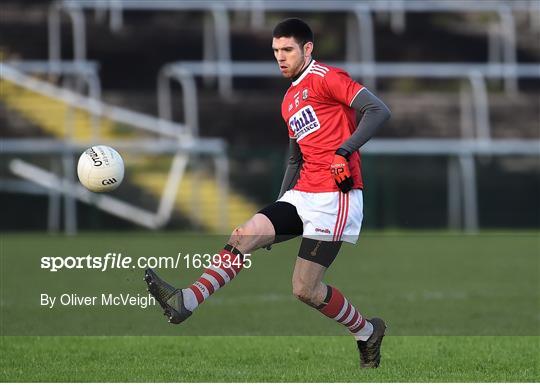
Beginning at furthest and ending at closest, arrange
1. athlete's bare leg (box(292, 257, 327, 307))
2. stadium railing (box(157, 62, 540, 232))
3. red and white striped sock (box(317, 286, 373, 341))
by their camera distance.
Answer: stadium railing (box(157, 62, 540, 232)) < red and white striped sock (box(317, 286, 373, 341)) < athlete's bare leg (box(292, 257, 327, 307))

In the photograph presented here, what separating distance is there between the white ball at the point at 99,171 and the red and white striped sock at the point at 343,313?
1.65 metres

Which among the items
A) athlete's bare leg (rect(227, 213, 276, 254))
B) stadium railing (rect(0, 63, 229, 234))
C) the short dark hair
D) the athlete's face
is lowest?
stadium railing (rect(0, 63, 229, 234))

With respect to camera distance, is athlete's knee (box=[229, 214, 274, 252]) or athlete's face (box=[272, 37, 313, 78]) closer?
athlete's knee (box=[229, 214, 274, 252])

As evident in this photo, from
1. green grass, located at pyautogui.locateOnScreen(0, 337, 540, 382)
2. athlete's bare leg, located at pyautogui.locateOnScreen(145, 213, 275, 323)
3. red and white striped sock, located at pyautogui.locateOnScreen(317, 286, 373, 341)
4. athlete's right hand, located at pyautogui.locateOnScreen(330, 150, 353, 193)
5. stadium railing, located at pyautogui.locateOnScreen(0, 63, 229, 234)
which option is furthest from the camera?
stadium railing, located at pyautogui.locateOnScreen(0, 63, 229, 234)

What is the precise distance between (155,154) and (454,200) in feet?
18.2

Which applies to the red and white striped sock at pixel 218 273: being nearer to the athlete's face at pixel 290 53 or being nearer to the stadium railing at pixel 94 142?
the athlete's face at pixel 290 53

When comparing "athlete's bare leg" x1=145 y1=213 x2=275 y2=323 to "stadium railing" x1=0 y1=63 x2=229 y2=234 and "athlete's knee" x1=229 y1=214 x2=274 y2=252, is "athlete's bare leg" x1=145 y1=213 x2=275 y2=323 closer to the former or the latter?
"athlete's knee" x1=229 y1=214 x2=274 y2=252

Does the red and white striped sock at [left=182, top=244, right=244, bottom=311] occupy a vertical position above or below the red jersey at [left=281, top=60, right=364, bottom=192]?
below

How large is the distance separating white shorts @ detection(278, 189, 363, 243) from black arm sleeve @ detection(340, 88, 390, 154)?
0.39 m

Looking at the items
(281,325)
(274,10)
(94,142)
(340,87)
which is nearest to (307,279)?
(340,87)

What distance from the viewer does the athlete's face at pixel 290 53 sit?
791 centimetres

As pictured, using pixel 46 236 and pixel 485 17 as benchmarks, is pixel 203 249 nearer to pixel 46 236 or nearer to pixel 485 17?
pixel 46 236

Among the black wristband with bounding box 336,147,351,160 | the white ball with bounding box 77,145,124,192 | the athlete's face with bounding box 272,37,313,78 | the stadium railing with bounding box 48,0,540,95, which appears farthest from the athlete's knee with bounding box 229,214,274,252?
the stadium railing with bounding box 48,0,540,95

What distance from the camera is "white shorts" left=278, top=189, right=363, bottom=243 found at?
7887 millimetres
